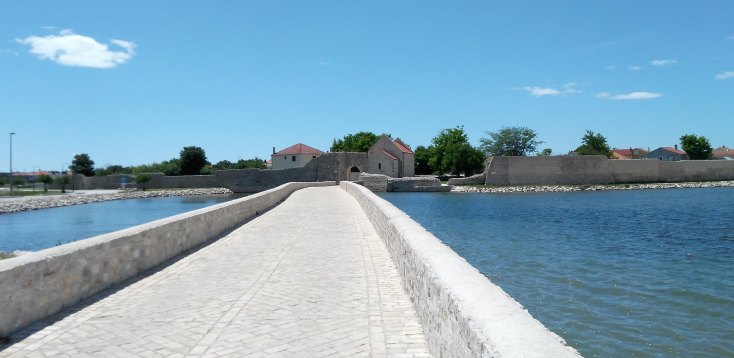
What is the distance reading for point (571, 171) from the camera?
220 feet

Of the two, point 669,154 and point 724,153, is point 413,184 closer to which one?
point 669,154

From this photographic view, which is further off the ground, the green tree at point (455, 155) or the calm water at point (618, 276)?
the green tree at point (455, 155)

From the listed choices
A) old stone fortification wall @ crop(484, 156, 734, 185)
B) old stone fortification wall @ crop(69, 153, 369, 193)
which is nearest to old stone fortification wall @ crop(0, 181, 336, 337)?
old stone fortification wall @ crop(69, 153, 369, 193)

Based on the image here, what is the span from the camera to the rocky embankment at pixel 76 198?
4697cm

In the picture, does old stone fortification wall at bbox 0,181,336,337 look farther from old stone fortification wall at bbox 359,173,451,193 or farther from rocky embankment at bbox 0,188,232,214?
old stone fortification wall at bbox 359,173,451,193

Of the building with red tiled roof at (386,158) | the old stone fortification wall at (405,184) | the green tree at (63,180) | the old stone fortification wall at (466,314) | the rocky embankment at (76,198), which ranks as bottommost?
the rocky embankment at (76,198)

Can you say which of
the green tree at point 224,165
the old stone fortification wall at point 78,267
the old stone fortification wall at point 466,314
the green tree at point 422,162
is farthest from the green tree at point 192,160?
the old stone fortification wall at point 466,314

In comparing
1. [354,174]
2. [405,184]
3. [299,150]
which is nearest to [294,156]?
[299,150]

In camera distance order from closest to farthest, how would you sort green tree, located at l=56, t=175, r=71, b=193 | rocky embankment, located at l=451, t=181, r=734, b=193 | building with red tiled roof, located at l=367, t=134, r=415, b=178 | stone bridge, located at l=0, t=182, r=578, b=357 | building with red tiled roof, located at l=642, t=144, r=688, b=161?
1. stone bridge, located at l=0, t=182, r=578, b=357
2. rocky embankment, located at l=451, t=181, r=734, b=193
3. building with red tiled roof, located at l=367, t=134, r=415, b=178
4. green tree, located at l=56, t=175, r=71, b=193
5. building with red tiled roof, located at l=642, t=144, r=688, b=161

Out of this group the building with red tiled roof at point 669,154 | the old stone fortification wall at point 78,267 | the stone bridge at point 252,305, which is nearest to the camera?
the stone bridge at point 252,305

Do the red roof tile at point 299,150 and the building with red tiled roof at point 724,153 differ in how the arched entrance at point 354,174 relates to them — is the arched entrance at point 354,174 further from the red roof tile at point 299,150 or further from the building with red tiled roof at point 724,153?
the building with red tiled roof at point 724,153

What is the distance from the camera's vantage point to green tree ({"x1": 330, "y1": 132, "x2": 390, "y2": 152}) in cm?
9056

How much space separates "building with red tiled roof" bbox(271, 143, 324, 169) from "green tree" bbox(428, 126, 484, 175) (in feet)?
57.7

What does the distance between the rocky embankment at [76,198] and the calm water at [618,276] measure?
1482 inches
